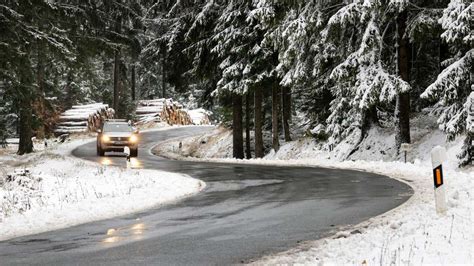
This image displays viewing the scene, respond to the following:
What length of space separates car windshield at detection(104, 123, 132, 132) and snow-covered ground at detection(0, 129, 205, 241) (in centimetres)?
1081

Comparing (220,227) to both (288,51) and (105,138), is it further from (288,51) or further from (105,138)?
(105,138)

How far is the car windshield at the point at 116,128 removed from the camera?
27.4 m

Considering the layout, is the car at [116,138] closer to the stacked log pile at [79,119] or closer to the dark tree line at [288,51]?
the dark tree line at [288,51]

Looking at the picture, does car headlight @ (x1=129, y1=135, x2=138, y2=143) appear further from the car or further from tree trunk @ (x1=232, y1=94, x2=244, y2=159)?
tree trunk @ (x1=232, y1=94, x2=244, y2=159)

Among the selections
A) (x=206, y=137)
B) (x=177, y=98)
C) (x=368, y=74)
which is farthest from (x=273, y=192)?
(x=177, y=98)

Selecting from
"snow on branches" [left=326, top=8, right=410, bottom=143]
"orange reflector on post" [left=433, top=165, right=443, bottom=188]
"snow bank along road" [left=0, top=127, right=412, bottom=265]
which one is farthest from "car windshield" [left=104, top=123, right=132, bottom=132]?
"orange reflector on post" [left=433, top=165, right=443, bottom=188]

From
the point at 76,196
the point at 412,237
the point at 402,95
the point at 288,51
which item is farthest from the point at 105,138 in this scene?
the point at 412,237

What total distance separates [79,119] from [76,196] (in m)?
38.5

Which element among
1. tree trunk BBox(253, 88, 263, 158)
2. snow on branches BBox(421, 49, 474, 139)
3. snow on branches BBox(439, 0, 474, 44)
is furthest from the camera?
tree trunk BBox(253, 88, 263, 158)

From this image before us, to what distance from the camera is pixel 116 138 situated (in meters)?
27.0

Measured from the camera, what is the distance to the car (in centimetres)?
2697

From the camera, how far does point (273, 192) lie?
11.7m

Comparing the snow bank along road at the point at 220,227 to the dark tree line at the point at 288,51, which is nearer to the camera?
the snow bank along road at the point at 220,227

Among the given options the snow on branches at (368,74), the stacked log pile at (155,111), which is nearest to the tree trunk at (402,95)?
the snow on branches at (368,74)
